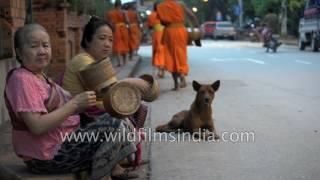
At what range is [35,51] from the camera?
11.9 feet

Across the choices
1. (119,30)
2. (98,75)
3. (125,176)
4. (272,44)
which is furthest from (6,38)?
(272,44)

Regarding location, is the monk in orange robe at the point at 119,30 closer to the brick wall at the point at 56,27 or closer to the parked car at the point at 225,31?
the brick wall at the point at 56,27

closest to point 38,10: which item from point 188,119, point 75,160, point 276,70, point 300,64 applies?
point 188,119

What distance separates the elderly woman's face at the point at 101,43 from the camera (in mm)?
4402

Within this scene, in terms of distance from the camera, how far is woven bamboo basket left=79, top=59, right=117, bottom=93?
12.9ft

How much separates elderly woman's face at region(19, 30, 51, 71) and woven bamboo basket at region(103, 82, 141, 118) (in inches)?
17.8

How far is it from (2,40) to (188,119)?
2.11m

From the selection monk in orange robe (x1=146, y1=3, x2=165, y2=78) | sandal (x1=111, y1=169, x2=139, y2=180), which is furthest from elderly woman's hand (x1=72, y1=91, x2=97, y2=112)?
monk in orange robe (x1=146, y1=3, x2=165, y2=78)

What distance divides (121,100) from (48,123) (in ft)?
1.58

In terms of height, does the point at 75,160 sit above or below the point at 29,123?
below

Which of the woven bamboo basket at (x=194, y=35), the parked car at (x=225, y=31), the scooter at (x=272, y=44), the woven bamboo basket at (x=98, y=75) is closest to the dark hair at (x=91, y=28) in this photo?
the woven bamboo basket at (x=98, y=75)

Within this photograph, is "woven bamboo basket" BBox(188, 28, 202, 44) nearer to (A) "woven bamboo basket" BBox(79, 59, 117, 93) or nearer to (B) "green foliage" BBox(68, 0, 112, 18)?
(B) "green foliage" BBox(68, 0, 112, 18)

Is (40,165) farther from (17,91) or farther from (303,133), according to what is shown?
(303,133)

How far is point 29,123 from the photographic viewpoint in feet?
11.6
